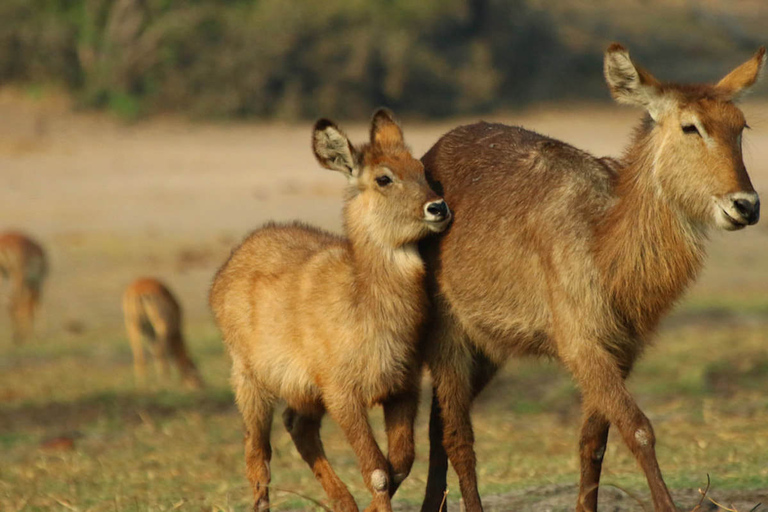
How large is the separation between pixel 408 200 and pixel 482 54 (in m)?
19.2

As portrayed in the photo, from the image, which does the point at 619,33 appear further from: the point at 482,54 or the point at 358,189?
the point at 358,189

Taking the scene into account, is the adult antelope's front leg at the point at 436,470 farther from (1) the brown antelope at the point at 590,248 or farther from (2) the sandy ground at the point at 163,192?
(2) the sandy ground at the point at 163,192

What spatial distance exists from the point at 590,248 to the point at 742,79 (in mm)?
904

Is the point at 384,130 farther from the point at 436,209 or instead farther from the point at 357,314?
the point at 357,314

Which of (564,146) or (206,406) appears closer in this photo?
(564,146)

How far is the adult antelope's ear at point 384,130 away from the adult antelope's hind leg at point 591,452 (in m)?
1.46

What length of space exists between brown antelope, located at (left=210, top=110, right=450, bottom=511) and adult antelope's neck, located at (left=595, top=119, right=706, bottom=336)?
2.44 feet

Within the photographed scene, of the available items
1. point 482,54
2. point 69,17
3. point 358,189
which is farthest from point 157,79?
point 358,189

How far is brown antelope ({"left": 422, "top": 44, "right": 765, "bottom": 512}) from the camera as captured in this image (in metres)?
5.07

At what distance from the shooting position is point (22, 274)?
46.4ft

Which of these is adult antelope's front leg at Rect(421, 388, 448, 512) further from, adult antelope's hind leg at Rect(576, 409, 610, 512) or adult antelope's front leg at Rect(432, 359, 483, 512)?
adult antelope's hind leg at Rect(576, 409, 610, 512)

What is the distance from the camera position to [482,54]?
24.4m

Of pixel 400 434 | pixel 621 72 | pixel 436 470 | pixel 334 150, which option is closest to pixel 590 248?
pixel 621 72

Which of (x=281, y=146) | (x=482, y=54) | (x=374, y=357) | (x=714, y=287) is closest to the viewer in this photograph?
(x=374, y=357)
